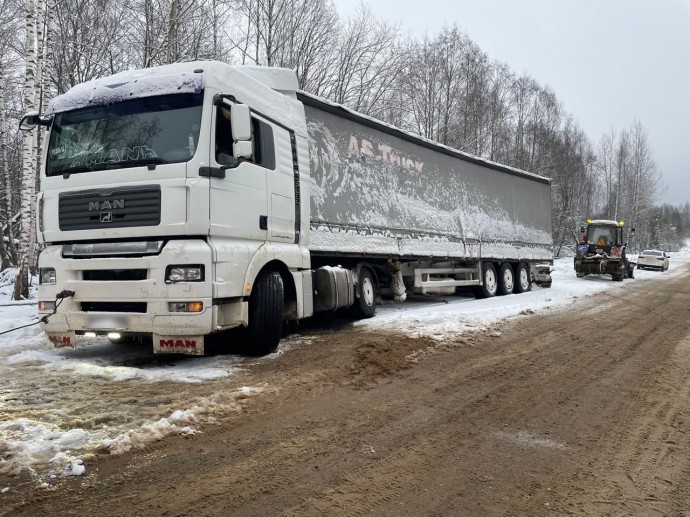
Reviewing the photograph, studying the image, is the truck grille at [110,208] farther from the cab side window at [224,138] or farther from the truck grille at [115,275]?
the cab side window at [224,138]

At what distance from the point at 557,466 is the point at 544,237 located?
15369mm

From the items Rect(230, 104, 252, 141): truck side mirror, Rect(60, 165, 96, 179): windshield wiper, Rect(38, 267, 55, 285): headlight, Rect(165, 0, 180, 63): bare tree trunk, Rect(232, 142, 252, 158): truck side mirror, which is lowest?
Rect(38, 267, 55, 285): headlight

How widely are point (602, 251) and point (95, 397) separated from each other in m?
24.1

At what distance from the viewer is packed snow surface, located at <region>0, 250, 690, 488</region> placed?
126 inches

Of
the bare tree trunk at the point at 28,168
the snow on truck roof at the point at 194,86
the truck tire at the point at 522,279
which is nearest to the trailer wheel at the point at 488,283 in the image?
the truck tire at the point at 522,279

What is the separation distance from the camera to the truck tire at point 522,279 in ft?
51.8

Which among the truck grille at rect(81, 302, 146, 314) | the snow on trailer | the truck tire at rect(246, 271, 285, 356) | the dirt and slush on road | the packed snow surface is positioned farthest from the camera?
the snow on trailer

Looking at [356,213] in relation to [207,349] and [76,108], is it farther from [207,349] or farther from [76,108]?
[76,108]

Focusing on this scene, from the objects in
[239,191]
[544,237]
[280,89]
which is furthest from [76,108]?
[544,237]

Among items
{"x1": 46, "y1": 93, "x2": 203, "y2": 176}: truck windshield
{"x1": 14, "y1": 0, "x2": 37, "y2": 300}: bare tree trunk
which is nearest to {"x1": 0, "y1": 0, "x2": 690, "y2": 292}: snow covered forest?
{"x1": 14, "y1": 0, "x2": 37, "y2": 300}: bare tree trunk

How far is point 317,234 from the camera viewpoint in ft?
24.9

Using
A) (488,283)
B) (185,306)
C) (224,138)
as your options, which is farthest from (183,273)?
(488,283)

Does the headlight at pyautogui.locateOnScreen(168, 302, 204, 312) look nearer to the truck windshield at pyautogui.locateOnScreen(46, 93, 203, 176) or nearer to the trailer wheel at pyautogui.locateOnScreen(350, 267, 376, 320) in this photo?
the truck windshield at pyautogui.locateOnScreen(46, 93, 203, 176)

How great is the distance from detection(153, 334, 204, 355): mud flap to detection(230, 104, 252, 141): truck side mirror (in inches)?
87.1
